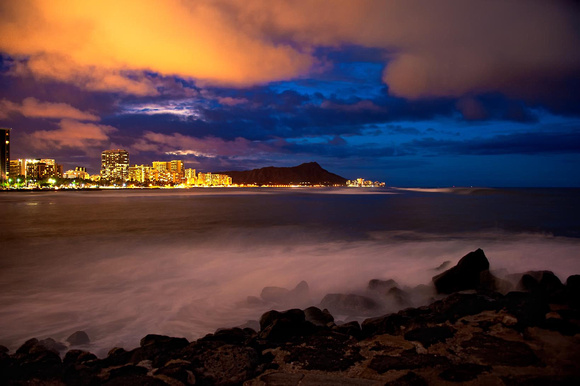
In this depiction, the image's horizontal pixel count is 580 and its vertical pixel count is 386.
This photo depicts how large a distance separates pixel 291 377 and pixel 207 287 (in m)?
5.93

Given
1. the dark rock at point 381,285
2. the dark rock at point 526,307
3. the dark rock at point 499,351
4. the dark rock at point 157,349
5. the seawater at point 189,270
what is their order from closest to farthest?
the dark rock at point 499,351
the dark rock at point 157,349
the dark rock at point 526,307
the seawater at point 189,270
the dark rock at point 381,285

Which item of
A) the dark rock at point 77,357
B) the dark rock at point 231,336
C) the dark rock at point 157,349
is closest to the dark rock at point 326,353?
the dark rock at point 231,336

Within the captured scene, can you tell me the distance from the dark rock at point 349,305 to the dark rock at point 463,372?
312cm

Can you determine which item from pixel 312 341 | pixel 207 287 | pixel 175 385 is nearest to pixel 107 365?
pixel 175 385

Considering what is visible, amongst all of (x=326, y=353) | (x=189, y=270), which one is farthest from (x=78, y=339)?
(x=189, y=270)

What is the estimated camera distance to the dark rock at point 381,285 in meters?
8.82

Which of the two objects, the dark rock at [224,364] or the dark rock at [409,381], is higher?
the dark rock at [409,381]

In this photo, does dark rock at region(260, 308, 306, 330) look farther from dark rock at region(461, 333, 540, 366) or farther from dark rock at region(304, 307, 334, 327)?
dark rock at region(461, 333, 540, 366)

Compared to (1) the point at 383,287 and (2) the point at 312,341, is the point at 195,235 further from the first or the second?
(2) the point at 312,341

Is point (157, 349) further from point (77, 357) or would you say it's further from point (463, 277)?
point (463, 277)

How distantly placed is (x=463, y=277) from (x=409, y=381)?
4.87m

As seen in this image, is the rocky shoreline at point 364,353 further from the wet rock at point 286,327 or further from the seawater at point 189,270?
the seawater at point 189,270

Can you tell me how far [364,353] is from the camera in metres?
4.96

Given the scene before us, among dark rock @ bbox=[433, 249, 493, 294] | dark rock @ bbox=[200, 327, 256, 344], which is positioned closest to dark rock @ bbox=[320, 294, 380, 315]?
dark rock @ bbox=[433, 249, 493, 294]
